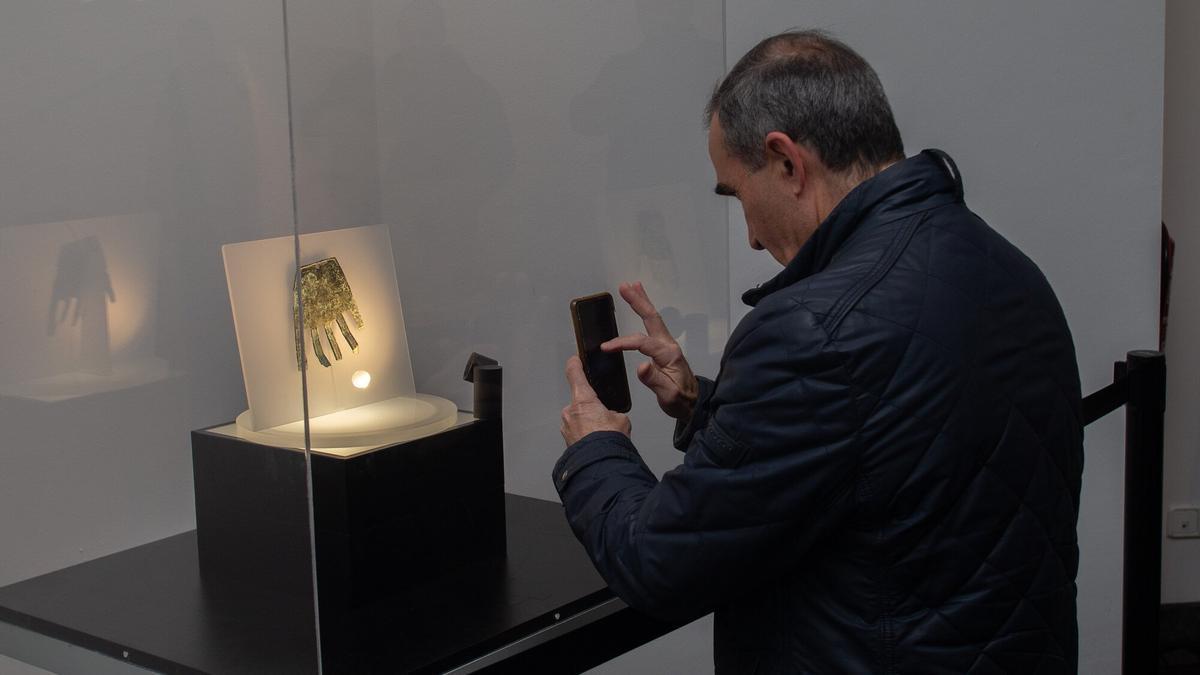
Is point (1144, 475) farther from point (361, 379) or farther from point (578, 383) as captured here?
point (361, 379)

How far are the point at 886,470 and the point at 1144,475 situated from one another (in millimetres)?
1375

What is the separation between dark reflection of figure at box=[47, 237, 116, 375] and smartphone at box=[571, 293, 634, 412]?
26.5 inches

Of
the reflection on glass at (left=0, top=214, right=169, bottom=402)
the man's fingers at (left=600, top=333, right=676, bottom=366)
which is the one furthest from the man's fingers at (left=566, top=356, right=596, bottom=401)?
the reflection on glass at (left=0, top=214, right=169, bottom=402)

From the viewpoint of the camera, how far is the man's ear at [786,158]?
132cm

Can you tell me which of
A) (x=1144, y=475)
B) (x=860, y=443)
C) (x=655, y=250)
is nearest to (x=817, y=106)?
(x=860, y=443)

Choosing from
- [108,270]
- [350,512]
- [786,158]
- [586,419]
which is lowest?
[350,512]

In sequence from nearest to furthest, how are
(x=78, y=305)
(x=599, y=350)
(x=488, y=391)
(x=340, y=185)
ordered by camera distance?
(x=340, y=185) → (x=78, y=305) → (x=488, y=391) → (x=599, y=350)

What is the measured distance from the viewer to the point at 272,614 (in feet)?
5.07

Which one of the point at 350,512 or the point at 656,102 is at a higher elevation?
the point at 656,102

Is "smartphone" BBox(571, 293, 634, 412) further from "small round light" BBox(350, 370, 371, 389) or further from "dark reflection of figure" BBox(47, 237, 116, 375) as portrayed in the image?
"dark reflection of figure" BBox(47, 237, 116, 375)

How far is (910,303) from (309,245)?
26.9 inches

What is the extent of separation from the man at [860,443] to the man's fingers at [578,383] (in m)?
0.17

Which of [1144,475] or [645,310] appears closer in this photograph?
[645,310]

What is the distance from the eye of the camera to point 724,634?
1.39 metres
